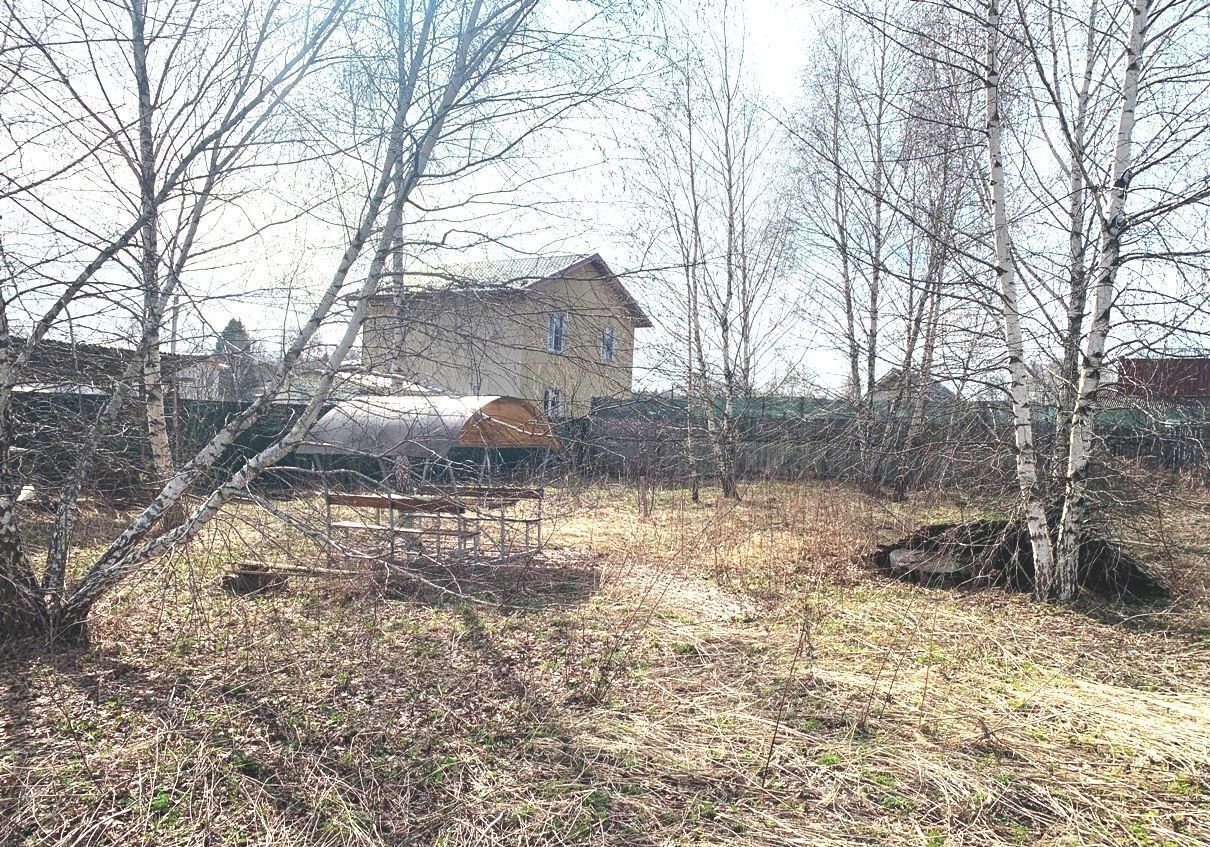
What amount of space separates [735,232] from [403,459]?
33.4 ft

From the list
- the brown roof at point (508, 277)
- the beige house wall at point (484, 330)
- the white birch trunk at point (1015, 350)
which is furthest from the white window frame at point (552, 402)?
the white birch trunk at point (1015, 350)

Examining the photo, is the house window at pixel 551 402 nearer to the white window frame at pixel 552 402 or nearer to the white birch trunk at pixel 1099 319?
the white window frame at pixel 552 402

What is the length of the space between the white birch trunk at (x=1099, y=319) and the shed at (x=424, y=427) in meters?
3.90

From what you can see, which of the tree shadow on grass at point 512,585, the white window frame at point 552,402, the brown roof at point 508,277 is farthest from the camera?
the tree shadow on grass at point 512,585

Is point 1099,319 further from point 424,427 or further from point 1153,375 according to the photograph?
point 424,427

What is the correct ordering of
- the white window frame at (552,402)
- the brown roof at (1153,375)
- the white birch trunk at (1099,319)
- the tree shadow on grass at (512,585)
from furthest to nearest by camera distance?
the tree shadow on grass at (512,585) → the brown roof at (1153,375) → the white birch trunk at (1099,319) → the white window frame at (552,402)

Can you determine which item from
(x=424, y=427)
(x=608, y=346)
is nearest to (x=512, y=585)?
(x=424, y=427)

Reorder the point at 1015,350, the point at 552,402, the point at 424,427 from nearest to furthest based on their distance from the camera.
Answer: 1. the point at 424,427
2. the point at 552,402
3. the point at 1015,350

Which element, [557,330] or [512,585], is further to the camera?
[512,585]

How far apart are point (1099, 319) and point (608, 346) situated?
11.9 feet

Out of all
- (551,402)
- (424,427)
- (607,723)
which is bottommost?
(607,723)

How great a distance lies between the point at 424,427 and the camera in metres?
4.85

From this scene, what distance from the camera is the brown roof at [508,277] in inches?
159

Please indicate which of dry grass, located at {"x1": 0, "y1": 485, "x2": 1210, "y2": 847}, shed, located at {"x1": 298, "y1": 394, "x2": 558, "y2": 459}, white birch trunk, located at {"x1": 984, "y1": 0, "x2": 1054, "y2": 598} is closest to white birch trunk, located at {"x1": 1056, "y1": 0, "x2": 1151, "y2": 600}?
white birch trunk, located at {"x1": 984, "y1": 0, "x2": 1054, "y2": 598}
